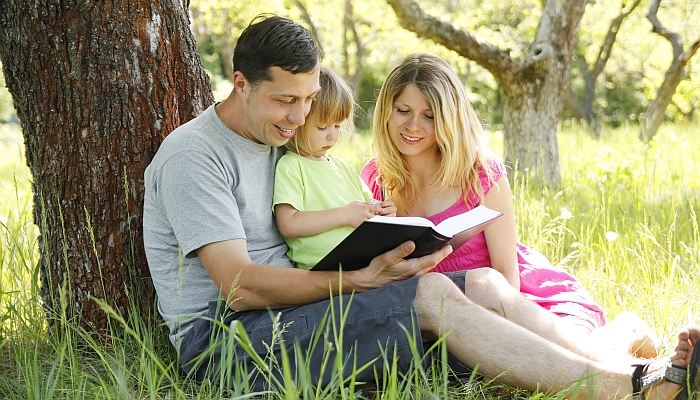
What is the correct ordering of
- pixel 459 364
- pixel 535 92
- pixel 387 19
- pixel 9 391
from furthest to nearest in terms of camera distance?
pixel 387 19 < pixel 535 92 < pixel 459 364 < pixel 9 391

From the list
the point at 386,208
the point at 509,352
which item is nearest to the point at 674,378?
the point at 509,352

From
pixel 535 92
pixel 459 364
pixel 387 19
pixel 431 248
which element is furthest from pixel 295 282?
pixel 387 19

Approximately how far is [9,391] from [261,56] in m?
1.48

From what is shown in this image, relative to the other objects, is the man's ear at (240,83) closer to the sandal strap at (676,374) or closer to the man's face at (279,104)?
the man's face at (279,104)

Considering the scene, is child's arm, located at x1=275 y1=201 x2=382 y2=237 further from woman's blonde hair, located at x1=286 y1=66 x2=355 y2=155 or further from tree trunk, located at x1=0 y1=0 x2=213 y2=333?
A: tree trunk, located at x1=0 y1=0 x2=213 y2=333

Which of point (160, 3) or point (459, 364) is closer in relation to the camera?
point (459, 364)

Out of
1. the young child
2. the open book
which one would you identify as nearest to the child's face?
the young child

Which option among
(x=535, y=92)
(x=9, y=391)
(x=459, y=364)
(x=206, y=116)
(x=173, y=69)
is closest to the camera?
(x=9, y=391)

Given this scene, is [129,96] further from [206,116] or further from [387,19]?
[387,19]

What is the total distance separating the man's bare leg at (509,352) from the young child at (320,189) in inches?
18.1

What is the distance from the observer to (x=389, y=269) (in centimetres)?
250

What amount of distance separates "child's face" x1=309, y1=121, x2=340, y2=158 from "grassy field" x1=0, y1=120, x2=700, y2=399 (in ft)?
3.19

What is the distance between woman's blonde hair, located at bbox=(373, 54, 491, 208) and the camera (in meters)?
3.07

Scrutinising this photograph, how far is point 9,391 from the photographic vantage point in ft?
7.72
